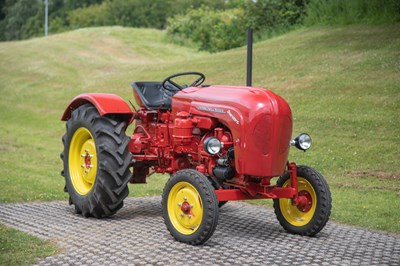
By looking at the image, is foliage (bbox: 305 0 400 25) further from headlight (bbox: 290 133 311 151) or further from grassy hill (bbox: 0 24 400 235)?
headlight (bbox: 290 133 311 151)

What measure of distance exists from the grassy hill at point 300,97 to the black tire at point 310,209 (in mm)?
1057

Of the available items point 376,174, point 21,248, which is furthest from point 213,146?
point 376,174

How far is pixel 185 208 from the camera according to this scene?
6.64m

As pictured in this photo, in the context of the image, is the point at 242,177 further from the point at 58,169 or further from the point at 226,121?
the point at 58,169

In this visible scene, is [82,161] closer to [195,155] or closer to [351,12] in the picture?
[195,155]

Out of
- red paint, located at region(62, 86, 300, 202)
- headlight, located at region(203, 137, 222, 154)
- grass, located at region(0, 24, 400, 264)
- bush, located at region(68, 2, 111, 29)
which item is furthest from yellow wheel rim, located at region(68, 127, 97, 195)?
bush, located at region(68, 2, 111, 29)

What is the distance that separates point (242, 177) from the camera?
22.4ft

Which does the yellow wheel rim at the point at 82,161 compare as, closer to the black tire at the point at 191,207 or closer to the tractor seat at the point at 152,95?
the tractor seat at the point at 152,95

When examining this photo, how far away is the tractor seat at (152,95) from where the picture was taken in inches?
319

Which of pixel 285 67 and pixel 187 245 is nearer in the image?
pixel 187 245

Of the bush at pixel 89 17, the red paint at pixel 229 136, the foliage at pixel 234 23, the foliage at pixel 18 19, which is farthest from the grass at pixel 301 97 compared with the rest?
the foliage at pixel 18 19

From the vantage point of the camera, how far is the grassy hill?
33.4 ft

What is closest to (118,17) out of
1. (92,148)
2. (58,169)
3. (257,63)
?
(257,63)

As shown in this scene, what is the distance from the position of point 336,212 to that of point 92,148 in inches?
118
